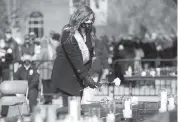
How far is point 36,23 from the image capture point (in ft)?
77.3

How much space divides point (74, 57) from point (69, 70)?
0.17 meters

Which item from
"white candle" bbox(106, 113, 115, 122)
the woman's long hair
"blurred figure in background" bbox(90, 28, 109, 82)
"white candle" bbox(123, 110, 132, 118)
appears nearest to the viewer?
"white candle" bbox(106, 113, 115, 122)

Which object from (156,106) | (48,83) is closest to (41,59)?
(48,83)

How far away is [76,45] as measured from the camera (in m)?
6.88

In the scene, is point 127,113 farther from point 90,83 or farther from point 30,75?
point 30,75

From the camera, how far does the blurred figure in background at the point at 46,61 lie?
14.6m

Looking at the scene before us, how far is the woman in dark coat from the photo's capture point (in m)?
6.81

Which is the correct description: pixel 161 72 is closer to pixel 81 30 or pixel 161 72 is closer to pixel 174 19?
pixel 81 30

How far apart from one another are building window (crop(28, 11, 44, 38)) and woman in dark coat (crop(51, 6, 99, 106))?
607 inches

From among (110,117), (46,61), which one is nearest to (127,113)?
(110,117)

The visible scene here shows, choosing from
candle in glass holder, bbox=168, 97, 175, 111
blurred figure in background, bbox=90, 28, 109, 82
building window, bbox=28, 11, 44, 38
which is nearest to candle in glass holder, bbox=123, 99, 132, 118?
candle in glass holder, bbox=168, 97, 175, 111

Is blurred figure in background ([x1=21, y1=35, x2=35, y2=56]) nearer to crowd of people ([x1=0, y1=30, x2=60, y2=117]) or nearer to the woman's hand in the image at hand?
crowd of people ([x1=0, y1=30, x2=60, y2=117])

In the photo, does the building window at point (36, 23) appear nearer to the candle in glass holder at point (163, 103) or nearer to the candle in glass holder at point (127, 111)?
the candle in glass holder at point (163, 103)

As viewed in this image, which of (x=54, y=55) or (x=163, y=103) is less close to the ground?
(x=54, y=55)
